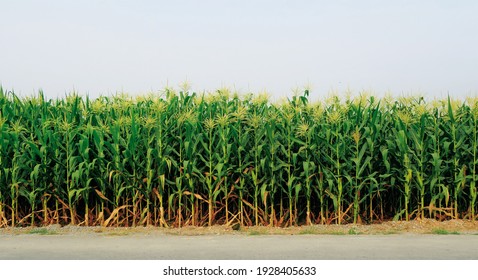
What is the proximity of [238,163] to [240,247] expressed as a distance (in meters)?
3.15

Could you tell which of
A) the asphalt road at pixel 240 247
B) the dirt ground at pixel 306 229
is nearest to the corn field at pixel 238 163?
the dirt ground at pixel 306 229

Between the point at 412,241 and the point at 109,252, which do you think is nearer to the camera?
the point at 109,252

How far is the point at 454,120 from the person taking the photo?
1209cm

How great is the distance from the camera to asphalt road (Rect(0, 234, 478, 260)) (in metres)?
8.11

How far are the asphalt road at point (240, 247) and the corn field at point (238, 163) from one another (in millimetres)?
1525

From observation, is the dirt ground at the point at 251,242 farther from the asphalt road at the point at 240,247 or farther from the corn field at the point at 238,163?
the corn field at the point at 238,163

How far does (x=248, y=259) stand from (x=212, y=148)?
13.5 ft

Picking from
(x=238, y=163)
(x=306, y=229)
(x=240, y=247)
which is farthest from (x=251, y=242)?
(x=238, y=163)

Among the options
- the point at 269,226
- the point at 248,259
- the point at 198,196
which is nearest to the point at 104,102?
the point at 198,196

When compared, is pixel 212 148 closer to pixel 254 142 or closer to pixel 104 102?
pixel 254 142

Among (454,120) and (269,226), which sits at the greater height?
(454,120)

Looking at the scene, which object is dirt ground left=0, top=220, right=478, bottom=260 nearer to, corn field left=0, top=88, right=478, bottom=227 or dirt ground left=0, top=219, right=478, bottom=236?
dirt ground left=0, top=219, right=478, bottom=236

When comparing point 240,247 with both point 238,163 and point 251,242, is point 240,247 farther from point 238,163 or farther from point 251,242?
point 238,163

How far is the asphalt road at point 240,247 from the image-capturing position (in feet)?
26.6
